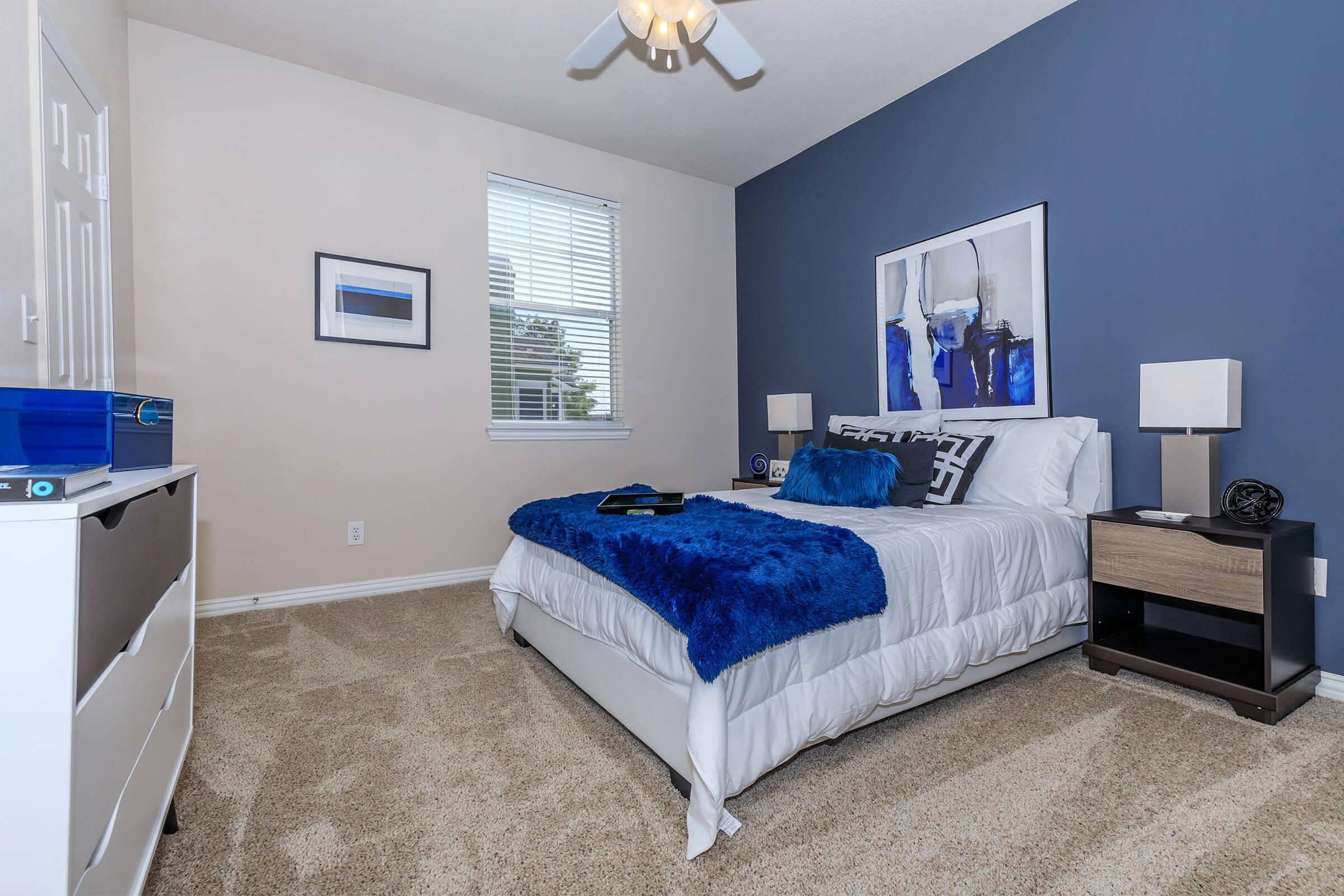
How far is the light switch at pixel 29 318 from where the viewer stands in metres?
1.74

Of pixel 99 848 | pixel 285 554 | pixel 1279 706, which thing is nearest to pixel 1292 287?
pixel 1279 706

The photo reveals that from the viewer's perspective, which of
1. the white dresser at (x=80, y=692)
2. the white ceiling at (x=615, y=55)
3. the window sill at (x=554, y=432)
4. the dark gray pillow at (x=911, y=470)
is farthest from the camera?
the window sill at (x=554, y=432)

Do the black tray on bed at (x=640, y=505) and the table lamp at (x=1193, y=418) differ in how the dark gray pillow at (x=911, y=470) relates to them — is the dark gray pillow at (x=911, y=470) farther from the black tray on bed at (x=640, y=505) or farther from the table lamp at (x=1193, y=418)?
the black tray on bed at (x=640, y=505)

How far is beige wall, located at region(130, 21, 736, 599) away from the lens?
2.95 meters

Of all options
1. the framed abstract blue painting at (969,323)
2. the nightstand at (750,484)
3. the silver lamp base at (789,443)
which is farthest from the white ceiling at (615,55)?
the nightstand at (750,484)

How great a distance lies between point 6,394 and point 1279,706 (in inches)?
130

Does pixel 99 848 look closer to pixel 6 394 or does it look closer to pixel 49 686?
pixel 49 686

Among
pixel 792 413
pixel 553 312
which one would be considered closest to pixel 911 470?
pixel 792 413

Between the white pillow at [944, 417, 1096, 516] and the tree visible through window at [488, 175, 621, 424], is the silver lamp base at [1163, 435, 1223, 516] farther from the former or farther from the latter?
the tree visible through window at [488, 175, 621, 424]

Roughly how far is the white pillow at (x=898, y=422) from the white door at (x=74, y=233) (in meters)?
3.25

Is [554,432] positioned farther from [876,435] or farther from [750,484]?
[876,435]

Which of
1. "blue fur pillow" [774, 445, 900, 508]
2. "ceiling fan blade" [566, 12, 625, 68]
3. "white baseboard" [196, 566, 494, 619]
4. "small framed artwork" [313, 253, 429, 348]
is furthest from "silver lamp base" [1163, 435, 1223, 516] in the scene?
"small framed artwork" [313, 253, 429, 348]

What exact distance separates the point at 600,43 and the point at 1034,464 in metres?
2.43

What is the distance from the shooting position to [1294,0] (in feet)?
6.98
